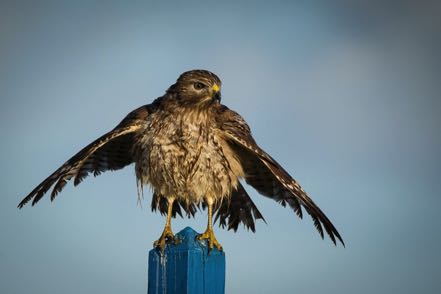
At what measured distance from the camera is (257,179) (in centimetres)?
720

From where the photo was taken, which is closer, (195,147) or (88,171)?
(195,147)

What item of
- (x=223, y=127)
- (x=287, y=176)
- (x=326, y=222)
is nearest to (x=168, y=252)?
(x=326, y=222)

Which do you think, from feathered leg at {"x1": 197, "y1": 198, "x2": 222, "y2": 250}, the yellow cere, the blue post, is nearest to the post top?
the blue post

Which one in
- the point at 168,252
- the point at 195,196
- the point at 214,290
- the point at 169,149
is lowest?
the point at 214,290

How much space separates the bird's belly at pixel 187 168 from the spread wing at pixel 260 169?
0.89 feet

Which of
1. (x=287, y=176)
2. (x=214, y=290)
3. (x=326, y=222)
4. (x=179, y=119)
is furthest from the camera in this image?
(x=179, y=119)

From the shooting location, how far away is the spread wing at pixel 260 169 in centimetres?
627

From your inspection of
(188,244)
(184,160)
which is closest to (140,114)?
(184,160)

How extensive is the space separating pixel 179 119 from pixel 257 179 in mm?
1194

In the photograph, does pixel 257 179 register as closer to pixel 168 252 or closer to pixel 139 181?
pixel 139 181

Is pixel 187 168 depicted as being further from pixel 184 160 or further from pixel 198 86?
pixel 198 86

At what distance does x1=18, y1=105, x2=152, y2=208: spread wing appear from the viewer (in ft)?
21.3

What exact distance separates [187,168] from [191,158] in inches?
4.8

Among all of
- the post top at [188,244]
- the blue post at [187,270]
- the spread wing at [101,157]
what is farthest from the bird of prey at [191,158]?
the blue post at [187,270]
